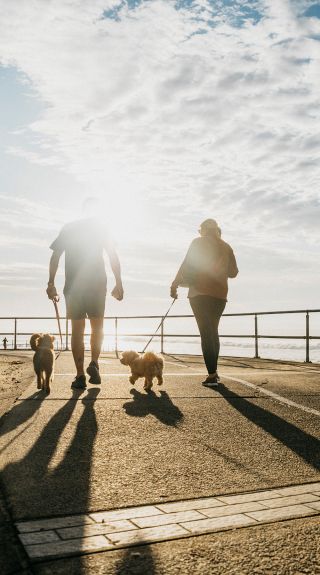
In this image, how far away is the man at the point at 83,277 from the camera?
6.46 meters

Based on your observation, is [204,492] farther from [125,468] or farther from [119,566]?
[119,566]

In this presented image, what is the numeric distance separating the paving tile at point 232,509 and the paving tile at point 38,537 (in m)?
0.64

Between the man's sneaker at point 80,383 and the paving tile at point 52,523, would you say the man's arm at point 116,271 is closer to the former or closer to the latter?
→ the man's sneaker at point 80,383

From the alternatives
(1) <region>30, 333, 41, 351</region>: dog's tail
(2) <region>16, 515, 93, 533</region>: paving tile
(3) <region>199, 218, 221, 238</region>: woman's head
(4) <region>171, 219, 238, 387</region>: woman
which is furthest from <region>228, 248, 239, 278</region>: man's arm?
(2) <region>16, 515, 93, 533</region>: paving tile

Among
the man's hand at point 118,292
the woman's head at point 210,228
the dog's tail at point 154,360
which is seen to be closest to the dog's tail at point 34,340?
the man's hand at point 118,292

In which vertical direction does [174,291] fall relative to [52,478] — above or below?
above

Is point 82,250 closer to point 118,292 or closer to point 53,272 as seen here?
point 53,272

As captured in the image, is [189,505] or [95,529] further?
[189,505]

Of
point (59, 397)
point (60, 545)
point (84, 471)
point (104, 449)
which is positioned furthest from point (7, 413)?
point (60, 545)

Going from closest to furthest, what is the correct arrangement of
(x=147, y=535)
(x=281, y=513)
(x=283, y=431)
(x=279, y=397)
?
(x=147, y=535), (x=281, y=513), (x=283, y=431), (x=279, y=397)

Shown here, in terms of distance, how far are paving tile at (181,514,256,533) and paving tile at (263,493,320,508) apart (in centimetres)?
24

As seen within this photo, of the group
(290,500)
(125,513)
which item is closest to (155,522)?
(125,513)

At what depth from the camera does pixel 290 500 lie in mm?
2611

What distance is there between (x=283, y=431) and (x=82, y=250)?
3.24 metres
